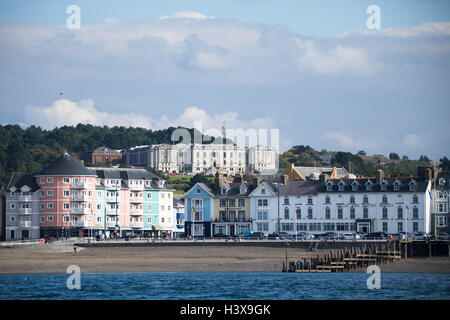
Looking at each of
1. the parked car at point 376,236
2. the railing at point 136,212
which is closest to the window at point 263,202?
the parked car at point 376,236

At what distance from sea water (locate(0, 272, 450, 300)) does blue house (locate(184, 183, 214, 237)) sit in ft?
121

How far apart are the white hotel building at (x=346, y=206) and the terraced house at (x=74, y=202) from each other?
18.0 meters

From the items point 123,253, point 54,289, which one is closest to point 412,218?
point 123,253

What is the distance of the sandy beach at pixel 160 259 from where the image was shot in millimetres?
84562

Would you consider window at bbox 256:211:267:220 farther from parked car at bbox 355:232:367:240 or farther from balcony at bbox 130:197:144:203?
balcony at bbox 130:197:144:203

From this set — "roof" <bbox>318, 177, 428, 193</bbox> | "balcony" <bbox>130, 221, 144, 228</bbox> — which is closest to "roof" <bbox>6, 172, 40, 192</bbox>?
"balcony" <bbox>130, 221, 144, 228</bbox>

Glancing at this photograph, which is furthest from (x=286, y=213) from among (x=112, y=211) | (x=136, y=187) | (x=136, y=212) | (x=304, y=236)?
(x=112, y=211)

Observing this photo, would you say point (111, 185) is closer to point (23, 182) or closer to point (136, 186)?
point (136, 186)

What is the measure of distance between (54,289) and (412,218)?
52.0 m

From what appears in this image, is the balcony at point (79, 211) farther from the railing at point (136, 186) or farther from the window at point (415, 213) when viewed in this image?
the window at point (415, 213)

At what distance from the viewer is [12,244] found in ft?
333

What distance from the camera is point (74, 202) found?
11950 cm

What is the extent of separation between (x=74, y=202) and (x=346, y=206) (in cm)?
3446

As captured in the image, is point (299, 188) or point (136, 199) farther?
point (136, 199)
